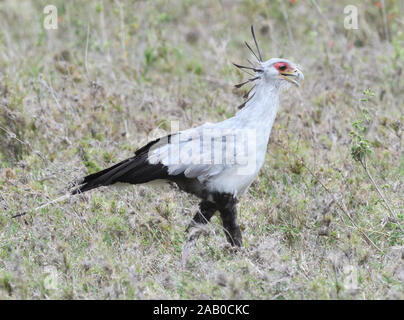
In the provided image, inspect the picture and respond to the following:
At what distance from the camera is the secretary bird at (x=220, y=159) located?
14.1 feet

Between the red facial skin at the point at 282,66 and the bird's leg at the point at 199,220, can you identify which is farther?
the red facial skin at the point at 282,66

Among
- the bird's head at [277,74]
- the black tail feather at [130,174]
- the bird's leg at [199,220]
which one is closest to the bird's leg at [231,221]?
the bird's leg at [199,220]

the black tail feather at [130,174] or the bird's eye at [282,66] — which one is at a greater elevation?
the bird's eye at [282,66]

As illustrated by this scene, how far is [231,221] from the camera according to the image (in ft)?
14.4

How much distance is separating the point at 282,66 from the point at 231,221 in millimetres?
1142

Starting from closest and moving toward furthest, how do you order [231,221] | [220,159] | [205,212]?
[220,159]
[231,221]
[205,212]

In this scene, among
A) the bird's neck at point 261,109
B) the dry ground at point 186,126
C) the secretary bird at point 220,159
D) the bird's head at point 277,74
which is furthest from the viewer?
the bird's head at point 277,74

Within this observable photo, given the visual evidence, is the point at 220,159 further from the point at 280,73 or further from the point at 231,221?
the point at 280,73

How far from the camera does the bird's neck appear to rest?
4.40 meters

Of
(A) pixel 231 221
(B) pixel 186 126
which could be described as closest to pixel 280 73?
(A) pixel 231 221

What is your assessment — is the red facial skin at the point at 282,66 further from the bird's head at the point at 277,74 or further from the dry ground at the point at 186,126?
the dry ground at the point at 186,126

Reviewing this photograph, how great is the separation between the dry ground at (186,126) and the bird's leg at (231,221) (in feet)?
0.35
